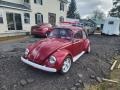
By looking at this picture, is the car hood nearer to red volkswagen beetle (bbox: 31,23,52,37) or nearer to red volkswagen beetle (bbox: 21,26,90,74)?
red volkswagen beetle (bbox: 21,26,90,74)

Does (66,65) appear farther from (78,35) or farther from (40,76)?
(78,35)

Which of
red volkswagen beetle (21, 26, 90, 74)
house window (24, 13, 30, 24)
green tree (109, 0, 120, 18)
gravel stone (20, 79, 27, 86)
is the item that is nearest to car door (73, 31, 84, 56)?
red volkswagen beetle (21, 26, 90, 74)

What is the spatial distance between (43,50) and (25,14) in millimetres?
15051

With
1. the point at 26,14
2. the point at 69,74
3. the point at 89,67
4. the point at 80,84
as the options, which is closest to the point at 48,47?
the point at 69,74

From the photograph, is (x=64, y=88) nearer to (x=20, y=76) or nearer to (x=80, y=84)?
(x=80, y=84)

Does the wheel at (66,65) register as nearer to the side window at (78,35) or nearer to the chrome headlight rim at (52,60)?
the chrome headlight rim at (52,60)

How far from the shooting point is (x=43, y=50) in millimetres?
5977

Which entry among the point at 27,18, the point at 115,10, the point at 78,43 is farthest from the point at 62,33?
the point at 115,10

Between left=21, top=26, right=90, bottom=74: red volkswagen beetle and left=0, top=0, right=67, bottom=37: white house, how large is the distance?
10.8 metres

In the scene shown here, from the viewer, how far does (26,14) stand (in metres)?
20.1

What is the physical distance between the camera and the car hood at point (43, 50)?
5.81 metres

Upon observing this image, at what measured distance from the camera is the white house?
16.9m

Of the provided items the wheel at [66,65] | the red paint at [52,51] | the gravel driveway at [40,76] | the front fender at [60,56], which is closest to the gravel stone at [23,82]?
the gravel driveway at [40,76]

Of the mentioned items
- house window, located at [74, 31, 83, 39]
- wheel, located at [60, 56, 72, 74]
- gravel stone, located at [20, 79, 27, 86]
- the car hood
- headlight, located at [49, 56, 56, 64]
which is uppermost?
house window, located at [74, 31, 83, 39]
